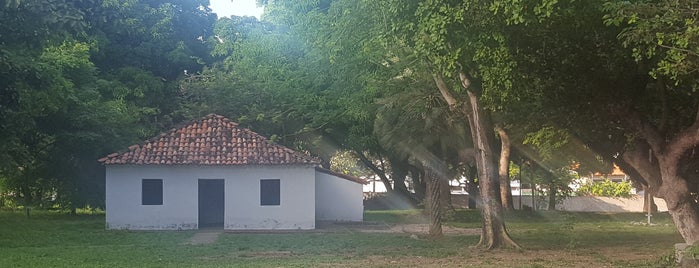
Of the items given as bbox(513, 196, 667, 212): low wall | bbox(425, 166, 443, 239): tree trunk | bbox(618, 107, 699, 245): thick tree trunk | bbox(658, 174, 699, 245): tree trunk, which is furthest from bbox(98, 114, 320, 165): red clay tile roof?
bbox(513, 196, 667, 212): low wall

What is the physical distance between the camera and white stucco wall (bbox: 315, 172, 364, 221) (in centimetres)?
3127

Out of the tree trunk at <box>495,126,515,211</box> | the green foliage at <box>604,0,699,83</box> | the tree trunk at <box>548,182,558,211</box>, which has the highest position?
the green foliage at <box>604,0,699,83</box>

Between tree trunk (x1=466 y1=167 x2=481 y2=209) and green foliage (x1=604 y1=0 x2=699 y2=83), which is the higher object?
green foliage (x1=604 y1=0 x2=699 y2=83)

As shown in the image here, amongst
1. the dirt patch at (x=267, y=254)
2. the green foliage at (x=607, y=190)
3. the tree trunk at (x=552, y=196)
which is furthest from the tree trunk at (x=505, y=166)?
the green foliage at (x=607, y=190)

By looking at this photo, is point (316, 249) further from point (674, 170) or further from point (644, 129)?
point (674, 170)

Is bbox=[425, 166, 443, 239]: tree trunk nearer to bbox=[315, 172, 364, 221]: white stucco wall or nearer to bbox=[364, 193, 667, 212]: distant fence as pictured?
bbox=[315, 172, 364, 221]: white stucco wall

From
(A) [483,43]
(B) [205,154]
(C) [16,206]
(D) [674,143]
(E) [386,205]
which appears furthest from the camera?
(E) [386,205]

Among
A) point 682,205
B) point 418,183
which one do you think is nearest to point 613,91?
point 682,205

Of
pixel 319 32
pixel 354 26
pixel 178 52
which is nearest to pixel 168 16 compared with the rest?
pixel 178 52

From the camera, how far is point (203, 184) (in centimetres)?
2564

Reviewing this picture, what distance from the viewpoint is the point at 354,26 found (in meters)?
18.0

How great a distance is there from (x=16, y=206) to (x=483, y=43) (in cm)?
3140

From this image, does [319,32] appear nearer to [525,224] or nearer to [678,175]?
[678,175]

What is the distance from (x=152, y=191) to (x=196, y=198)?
1482 mm
